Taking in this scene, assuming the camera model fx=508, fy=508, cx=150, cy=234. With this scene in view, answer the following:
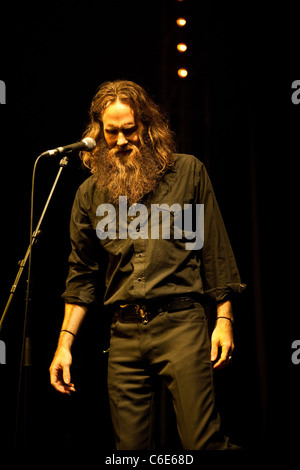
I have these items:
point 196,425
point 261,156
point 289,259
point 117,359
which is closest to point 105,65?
point 261,156

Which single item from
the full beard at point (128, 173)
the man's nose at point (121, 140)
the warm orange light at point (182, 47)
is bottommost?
the full beard at point (128, 173)

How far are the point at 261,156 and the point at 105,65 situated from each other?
4.73ft

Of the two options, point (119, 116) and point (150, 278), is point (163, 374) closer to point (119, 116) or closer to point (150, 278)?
point (150, 278)

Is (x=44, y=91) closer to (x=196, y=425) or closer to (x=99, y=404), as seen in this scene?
(x=99, y=404)

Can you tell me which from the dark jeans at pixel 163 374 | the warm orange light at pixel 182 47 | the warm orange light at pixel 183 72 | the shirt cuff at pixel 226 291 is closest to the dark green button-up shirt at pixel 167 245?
the shirt cuff at pixel 226 291

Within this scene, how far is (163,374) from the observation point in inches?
78.3

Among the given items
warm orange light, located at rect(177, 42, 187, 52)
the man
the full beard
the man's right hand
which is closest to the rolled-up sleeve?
the man

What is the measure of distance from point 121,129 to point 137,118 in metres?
0.13

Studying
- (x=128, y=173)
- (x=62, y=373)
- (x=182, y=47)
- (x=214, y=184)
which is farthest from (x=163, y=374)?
(x=182, y=47)

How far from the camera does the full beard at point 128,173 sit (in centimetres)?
229

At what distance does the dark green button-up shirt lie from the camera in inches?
81.6

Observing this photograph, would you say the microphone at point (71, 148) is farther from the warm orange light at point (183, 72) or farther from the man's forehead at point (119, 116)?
the warm orange light at point (183, 72)

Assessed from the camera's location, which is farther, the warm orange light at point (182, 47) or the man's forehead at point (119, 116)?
the warm orange light at point (182, 47)

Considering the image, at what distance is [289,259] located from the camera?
3258mm
